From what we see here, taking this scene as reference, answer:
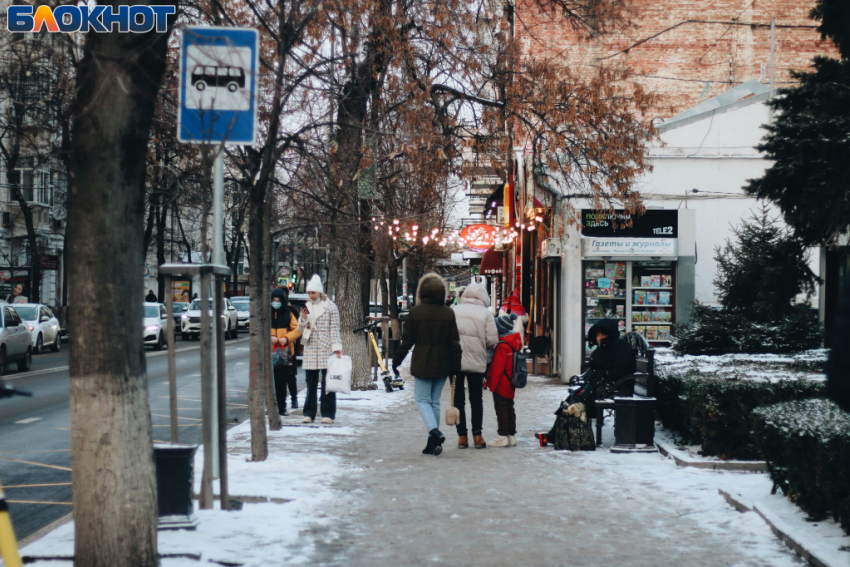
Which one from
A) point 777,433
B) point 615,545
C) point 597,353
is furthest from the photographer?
point 597,353

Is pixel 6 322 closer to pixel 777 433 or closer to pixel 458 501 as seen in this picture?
pixel 458 501

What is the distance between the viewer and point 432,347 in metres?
10.1

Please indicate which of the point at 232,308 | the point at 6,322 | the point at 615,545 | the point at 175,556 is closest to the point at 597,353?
the point at 615,545

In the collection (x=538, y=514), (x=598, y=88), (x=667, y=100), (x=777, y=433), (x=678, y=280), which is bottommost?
(x=538, y=514)

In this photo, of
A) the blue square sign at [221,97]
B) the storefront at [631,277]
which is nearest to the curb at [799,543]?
the blue square sign at [221,97]

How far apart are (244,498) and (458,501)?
166 cm

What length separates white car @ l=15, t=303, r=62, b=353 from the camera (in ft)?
97.2

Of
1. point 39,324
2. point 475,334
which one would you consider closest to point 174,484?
point 475,334

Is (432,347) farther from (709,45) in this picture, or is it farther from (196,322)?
(196,322)

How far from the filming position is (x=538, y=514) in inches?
276

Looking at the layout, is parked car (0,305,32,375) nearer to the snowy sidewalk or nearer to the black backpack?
the snowy sidewalk

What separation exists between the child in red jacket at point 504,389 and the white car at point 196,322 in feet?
102

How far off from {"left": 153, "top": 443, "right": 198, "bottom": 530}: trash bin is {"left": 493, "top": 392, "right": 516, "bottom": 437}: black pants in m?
5.26

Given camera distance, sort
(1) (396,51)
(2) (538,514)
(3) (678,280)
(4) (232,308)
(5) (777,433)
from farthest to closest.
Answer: (4) (232,308) → (3) (678,280) → (1) (396,51) → (2) (538,514) → (5) (777,433)
